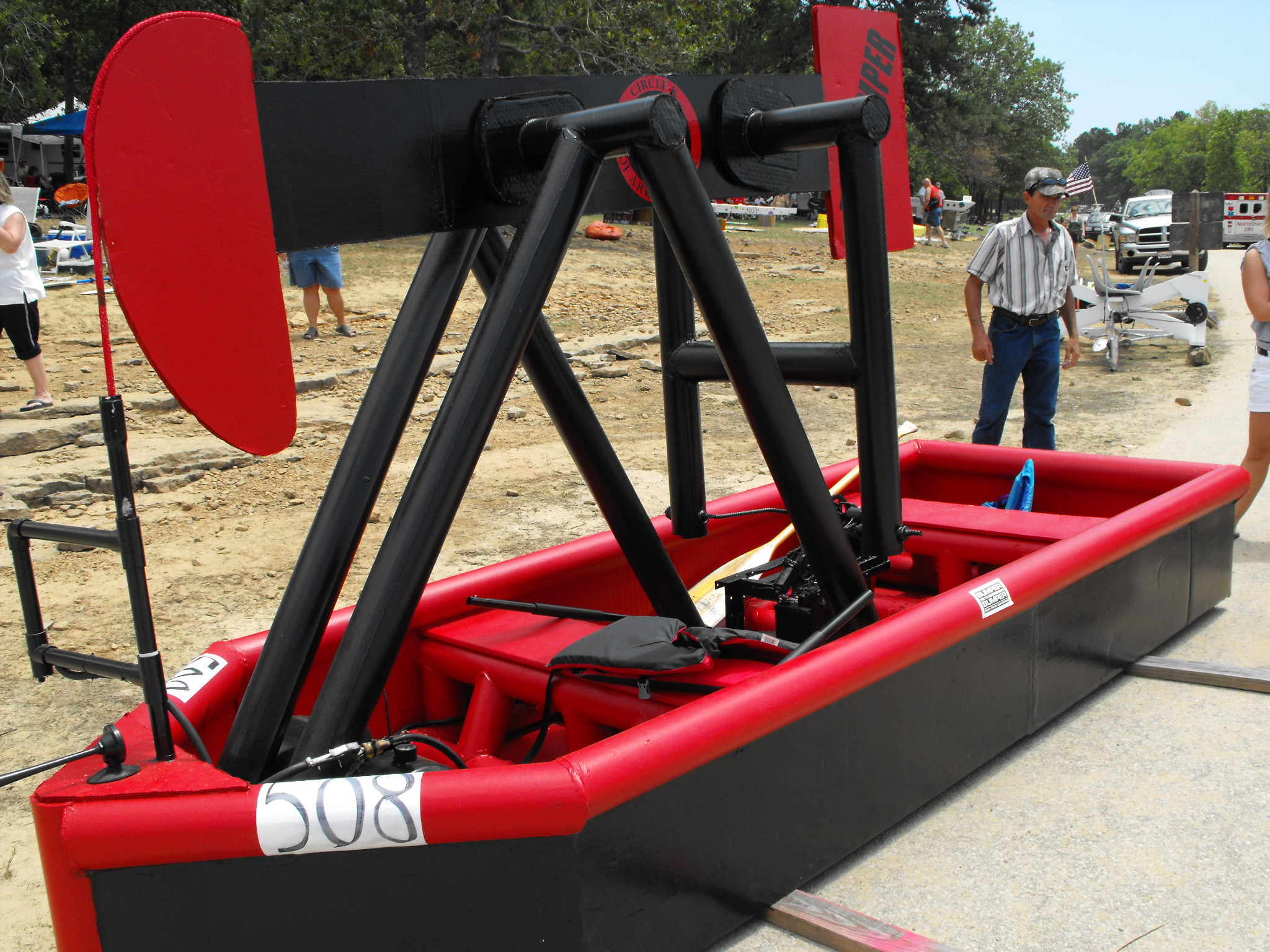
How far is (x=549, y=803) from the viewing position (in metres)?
1.90

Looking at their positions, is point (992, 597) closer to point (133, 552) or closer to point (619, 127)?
point (619, 127)

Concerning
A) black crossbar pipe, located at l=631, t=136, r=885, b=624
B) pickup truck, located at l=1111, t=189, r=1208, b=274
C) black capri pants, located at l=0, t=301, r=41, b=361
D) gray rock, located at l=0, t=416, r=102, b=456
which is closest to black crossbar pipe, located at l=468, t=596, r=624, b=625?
black crossbar pipe, located at l=631, t=136, r=885, b=624

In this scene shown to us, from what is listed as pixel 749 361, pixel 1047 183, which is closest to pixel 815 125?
pixel 749 361

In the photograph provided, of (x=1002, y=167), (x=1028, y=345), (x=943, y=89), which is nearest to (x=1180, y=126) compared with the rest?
(x=1002, y=167)

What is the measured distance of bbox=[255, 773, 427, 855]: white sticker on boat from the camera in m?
1.85

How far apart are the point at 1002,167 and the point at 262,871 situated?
72.3 meters

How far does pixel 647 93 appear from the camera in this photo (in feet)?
8.13

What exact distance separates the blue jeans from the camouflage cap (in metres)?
0.63

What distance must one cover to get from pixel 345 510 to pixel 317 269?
7389 mm

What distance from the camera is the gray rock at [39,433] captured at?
6.63 m

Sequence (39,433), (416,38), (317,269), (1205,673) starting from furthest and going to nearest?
(416,38) < (317,269) < (39,433) < (1205,673)

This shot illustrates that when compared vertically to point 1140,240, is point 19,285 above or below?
below

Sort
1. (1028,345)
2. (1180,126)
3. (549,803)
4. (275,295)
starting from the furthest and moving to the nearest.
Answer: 1. (1180,126)
2. (1028,345)
3. (549,803)
4. (275,295)

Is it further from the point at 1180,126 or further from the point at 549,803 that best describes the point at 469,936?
the point at 1180,126
